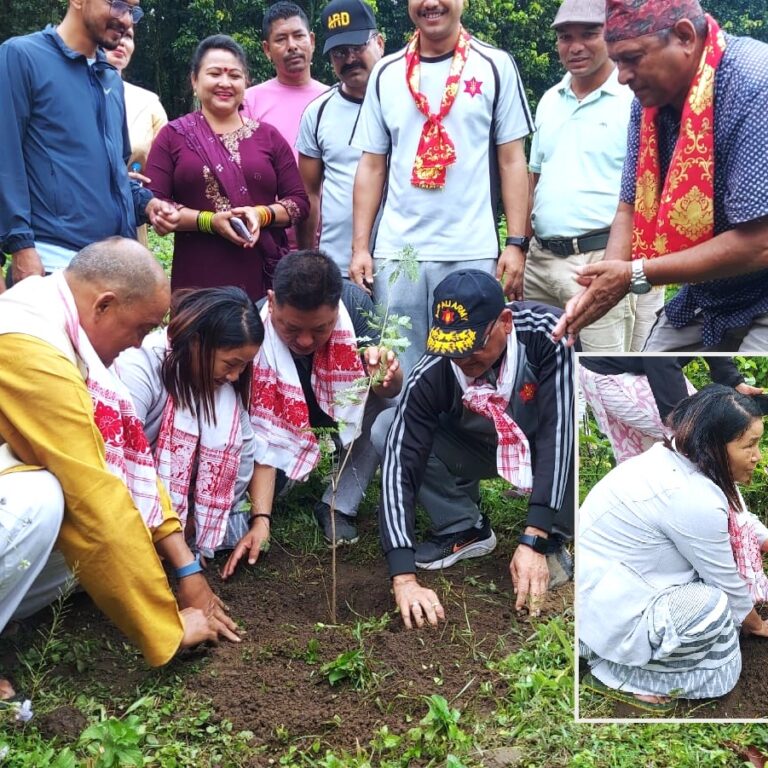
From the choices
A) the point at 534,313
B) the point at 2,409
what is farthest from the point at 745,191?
the point at 2,409

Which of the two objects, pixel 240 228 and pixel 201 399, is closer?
pixel 201 399

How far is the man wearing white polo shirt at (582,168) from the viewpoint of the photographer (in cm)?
451

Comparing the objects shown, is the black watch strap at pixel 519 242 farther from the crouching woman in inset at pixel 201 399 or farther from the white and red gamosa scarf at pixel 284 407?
the crouching woman in inset at pixel 201 399

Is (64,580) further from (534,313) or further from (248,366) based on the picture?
(534,313)

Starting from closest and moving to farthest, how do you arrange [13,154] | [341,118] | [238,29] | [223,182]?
[13,154]
[223,182]
[341,118]
[238,29]

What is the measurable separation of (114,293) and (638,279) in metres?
1.64

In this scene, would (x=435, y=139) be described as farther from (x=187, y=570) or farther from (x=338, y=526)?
(x=187, y=570)

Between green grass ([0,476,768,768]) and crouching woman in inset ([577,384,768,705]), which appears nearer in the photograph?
Answer: crouching woman in inset ([577,384,768,705])

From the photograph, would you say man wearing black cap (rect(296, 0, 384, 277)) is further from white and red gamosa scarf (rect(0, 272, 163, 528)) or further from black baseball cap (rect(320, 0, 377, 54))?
white and red gamosa scarf (rect(0, 272, 163, 528))

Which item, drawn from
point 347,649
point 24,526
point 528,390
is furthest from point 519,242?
A: point 24,526

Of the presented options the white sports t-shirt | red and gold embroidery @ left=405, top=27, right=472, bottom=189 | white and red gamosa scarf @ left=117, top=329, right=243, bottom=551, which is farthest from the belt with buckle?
white and red gamosa scarf @ left=117, top=329, right=243, bottom=551

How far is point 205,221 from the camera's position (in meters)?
4.39

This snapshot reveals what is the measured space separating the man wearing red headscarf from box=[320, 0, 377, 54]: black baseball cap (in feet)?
7.08

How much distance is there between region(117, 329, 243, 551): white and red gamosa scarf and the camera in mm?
3629
